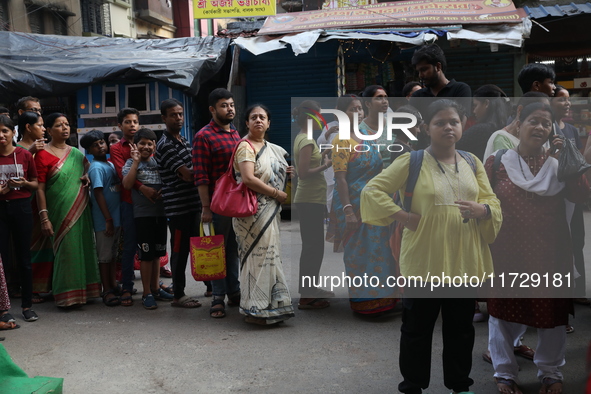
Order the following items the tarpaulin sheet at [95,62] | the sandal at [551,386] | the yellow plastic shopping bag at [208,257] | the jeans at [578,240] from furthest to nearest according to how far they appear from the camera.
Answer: the tarpaulin sheet at [95,62] < the yellow plastic shopping bag at [208,257] < the jeans at [578,240] < the sandal at [551,386]

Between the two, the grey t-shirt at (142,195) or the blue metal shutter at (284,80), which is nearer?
the grey t-shirt at (142,195)

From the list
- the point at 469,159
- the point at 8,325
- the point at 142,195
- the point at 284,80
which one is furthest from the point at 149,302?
the point at 284,80

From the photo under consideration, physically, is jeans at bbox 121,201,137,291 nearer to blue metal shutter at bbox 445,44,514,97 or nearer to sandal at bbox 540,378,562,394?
sandal at bbox 540,378,562,394

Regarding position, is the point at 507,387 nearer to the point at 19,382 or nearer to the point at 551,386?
the point at 551,386

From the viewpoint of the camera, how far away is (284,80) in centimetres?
1035

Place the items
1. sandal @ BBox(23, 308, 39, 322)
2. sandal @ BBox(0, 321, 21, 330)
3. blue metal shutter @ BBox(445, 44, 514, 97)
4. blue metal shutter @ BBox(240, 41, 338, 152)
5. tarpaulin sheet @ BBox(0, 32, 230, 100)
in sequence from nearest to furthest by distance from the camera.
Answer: sandal @ BBox(0, 321, 21, 330)
sandal @ BBox(23, 308, 39, 322)
tarpaulin sheet @ BBox(0, 32, 230, 100)
blue metal shutter @ BBox(240, 41, 338, 152)
blue metal shutter @ BBox(445, 44, 514, 97)

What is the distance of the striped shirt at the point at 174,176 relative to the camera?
4301 millimetres

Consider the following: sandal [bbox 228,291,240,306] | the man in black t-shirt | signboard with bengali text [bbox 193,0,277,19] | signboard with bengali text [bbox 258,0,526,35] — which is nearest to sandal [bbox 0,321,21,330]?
sandal [bbox 228,291,240,306]

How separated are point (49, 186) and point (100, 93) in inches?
218

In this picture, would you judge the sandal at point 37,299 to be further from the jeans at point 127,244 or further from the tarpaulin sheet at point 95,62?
the tarpaulin sheet at point 95,62

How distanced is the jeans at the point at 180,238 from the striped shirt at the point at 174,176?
61 millimetres

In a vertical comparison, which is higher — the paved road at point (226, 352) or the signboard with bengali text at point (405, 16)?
the signboard with bengali text at point (405, 16)

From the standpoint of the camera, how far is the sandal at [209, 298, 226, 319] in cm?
419

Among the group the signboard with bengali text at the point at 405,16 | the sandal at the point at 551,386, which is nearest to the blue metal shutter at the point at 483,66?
the signboard with bengali text at the point at 405,16
